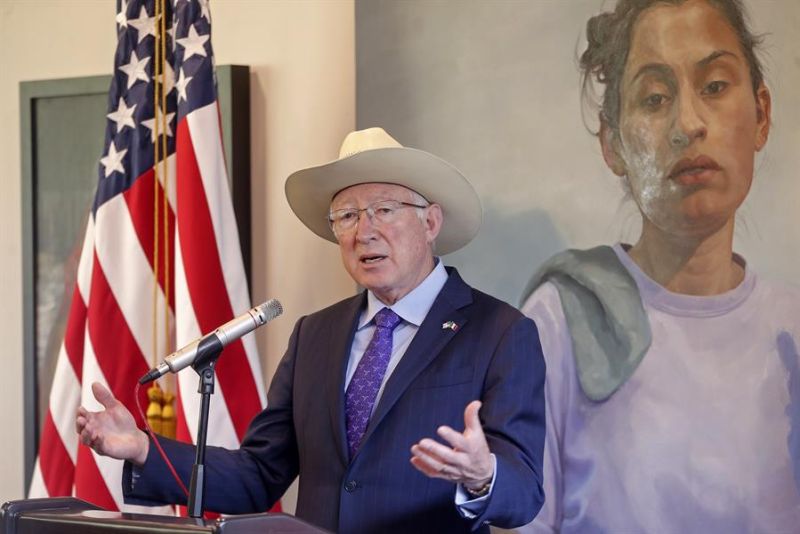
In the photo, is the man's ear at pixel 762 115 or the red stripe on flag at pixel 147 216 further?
the red stripe on flag at pixel 147 216

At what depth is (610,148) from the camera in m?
2.96

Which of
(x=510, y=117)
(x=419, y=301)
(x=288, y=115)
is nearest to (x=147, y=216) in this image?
(x=288, y=115)

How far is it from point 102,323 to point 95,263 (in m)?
0.17

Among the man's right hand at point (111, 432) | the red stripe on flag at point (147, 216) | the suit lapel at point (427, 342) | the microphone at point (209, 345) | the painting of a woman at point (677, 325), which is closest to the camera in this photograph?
the microphone at point (209, 345)

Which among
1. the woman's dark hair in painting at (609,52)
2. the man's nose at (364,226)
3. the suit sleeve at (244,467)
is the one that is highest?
the woman's dark hair in painting at (609,52)

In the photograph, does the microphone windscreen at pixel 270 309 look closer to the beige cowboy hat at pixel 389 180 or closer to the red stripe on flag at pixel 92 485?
the beige cowboy hat at pixel 389 180

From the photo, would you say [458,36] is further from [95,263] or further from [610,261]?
[95,263]

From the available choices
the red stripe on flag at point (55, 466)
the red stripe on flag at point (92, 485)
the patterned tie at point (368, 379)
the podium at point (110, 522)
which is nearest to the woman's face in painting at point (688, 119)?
the patterned tie at point (368, 379)

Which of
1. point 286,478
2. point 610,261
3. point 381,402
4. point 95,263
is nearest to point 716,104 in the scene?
point 610,261

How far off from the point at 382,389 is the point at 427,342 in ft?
0.43

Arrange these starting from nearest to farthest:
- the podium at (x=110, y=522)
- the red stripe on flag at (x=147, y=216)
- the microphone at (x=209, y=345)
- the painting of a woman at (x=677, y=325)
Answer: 1. the podium at (x=110, y=522)
2. the microphone at (x=209, y=345)
3. the painting of a woman at (x=677, y=325)
4. the red stripe on flag at (x=147, y=216)

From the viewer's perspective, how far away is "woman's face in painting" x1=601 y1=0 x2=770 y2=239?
281 centimetres

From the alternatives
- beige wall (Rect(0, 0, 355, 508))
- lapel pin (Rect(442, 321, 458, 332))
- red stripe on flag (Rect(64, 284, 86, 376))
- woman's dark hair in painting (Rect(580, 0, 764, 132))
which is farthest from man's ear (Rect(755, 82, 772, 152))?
red stripe on flag (Rect(64, 284, 86, 376))

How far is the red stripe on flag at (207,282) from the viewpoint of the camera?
3.22 m
